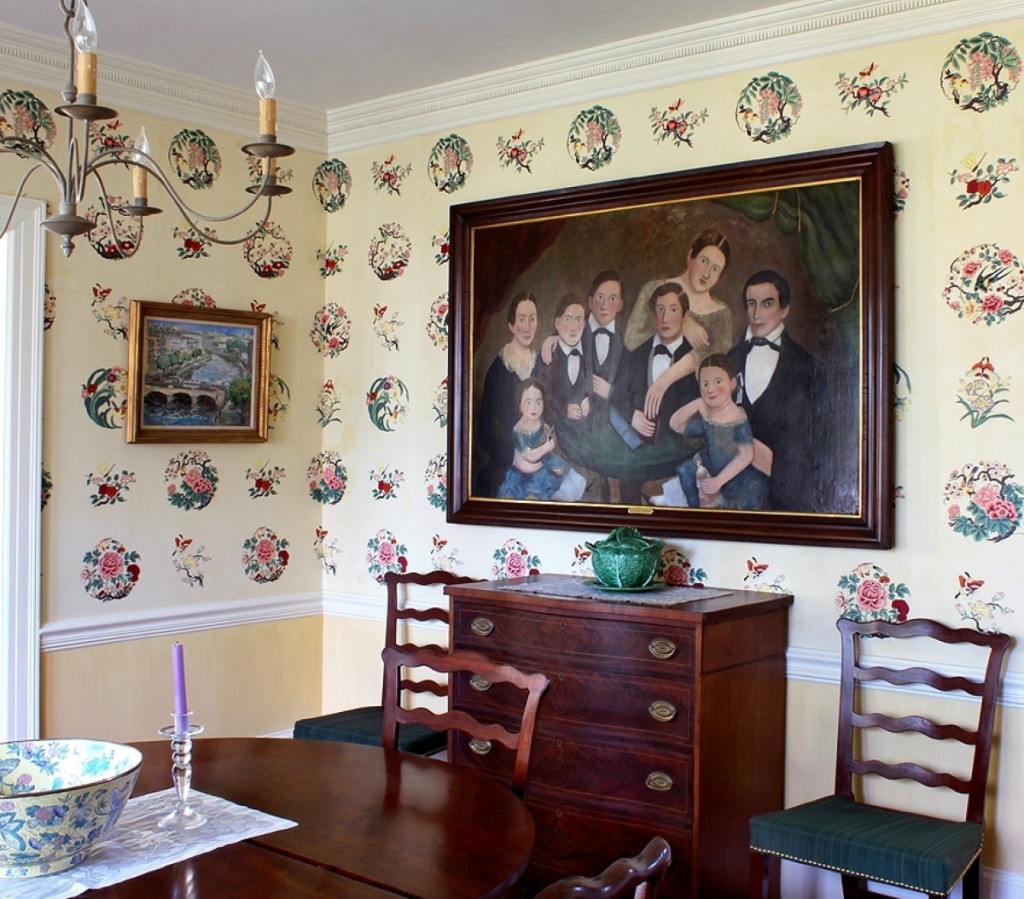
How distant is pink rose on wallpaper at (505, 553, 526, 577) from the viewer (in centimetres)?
416

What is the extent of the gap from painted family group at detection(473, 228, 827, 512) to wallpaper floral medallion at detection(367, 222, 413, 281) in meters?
0.66

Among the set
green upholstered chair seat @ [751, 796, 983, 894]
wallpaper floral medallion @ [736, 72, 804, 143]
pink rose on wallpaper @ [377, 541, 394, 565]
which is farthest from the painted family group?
green upholstered chair seat @ [751, 796, 983, 894]

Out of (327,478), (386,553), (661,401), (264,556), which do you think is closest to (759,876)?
(661,401)

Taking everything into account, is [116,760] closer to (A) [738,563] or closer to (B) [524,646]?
(B) [524,646]

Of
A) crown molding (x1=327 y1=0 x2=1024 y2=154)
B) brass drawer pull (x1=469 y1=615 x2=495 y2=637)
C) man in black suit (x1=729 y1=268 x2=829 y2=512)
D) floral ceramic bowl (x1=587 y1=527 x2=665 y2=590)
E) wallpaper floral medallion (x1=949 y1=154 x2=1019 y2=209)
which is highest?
crown molding (x1=327 y1=0 x2=1024 y2=154)

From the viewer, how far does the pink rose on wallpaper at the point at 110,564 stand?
160 inches

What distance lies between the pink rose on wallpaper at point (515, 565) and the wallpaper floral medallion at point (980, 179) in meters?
1.95

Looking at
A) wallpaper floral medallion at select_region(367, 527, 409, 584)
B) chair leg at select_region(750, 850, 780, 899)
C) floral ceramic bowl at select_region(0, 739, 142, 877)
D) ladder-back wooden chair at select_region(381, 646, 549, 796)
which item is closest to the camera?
floral ceramic bowl at select_region(0, 739, 142, 877)

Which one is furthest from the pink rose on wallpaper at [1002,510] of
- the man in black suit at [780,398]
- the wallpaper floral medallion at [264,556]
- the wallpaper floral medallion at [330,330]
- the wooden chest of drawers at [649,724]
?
the wallpaper floral medallion at [264,556]

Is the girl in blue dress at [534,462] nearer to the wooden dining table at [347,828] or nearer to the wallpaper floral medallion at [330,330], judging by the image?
the wallpaper floral medallion at [330,330]

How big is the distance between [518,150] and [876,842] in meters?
2.74

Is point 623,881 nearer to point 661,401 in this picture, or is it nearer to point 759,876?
point 759,876

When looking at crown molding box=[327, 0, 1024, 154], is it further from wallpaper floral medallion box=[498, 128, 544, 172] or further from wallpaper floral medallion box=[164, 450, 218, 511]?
wallpaper floral medallion box=[164, 450, 218, 511]

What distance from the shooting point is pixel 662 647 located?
3.15m
